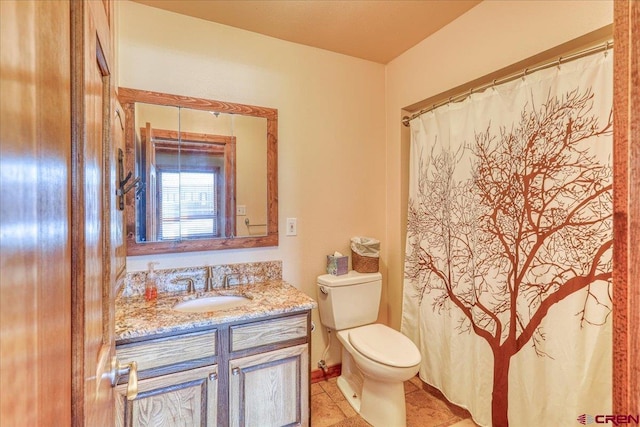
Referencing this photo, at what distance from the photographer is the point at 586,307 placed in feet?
4.31

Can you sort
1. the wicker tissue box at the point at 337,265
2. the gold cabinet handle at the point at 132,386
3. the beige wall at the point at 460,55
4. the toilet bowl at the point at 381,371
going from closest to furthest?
1. the gold cabinet handle at the point at 132,386
2. the beige wall at the point at 460,55
3. the toilet bowl at the point at 381,371
4. the wicker tissue box at the point at 337,265

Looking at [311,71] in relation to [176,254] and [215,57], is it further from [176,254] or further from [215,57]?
[176,254]

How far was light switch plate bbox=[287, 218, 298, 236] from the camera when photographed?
2.13m

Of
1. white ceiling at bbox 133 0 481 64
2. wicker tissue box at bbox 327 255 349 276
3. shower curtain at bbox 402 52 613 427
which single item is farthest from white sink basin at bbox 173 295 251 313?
white ceiling at bbox 133 0 481 64

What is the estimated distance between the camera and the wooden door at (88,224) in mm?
434

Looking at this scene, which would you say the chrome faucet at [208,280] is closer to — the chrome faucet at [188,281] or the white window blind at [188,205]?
the chrome faucet at [188,281]

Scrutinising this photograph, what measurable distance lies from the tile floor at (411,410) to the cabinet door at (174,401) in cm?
77

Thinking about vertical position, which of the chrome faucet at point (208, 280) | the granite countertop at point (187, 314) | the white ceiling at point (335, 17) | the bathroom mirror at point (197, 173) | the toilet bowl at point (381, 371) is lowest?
the toilet bowl at point (381, 371)

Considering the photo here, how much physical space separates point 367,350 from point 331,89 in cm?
180

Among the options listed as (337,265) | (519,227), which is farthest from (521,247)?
(337,265)

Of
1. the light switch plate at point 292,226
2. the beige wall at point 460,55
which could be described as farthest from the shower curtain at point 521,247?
the light switch plate at point 292,226

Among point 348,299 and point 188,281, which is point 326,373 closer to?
point 348,299

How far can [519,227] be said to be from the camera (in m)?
1.56

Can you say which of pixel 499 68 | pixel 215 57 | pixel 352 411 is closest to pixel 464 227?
pixel 499 68
